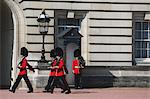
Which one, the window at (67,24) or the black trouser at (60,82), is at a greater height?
the window at (67,24)

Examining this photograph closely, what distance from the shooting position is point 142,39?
23.2 meters

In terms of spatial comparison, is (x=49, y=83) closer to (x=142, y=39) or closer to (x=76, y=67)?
(x=76, y=67)

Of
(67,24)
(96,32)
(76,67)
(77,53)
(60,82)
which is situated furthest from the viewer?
(67,24)

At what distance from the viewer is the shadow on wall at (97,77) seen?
22.0m

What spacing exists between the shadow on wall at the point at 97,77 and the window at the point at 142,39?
1789 mm

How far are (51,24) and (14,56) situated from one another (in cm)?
205

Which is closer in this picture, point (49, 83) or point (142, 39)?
point (49, 83)

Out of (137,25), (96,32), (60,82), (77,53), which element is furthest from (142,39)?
(60,82)

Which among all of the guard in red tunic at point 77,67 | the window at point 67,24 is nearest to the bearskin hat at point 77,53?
the guard in red tunic at point 77,67

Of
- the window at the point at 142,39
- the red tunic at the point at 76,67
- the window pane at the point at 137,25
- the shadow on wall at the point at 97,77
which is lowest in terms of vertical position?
the shadow on wall at the point at 97,77

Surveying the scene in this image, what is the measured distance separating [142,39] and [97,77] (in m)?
2.80

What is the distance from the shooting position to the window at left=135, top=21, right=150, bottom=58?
2316cm

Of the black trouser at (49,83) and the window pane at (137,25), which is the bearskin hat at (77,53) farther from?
the window pane at (137,25)

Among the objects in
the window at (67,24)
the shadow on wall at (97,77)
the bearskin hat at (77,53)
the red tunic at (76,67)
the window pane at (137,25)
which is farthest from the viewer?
the window pane at (137,25)
